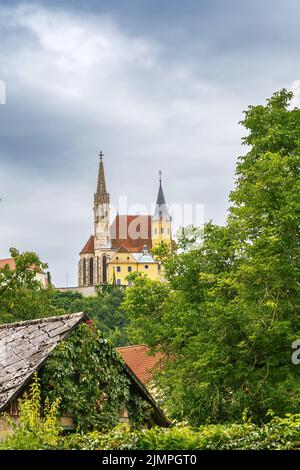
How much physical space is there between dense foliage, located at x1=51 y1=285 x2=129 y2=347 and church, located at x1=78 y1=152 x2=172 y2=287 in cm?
1841

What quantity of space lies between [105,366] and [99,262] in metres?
159

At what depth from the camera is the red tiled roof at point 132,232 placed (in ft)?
576

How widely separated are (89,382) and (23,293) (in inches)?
1118

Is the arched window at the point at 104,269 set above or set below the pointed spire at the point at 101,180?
below

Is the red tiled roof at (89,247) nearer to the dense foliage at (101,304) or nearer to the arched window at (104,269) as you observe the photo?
the arched window at (104,269)

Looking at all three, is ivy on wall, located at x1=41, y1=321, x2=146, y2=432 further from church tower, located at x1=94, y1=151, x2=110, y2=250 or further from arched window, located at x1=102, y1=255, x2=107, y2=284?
church tower, located at x1=94, y1=151, x2=110, y2=250

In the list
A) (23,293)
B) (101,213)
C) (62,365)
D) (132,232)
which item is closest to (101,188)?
(101,213)

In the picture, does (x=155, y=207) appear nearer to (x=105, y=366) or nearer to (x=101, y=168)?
(x=101, y=168)

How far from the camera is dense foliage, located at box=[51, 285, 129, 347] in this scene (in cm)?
12036

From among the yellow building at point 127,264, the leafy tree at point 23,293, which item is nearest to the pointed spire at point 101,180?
the yellow building at point 127,264

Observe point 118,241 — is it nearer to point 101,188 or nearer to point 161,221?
point 161,221

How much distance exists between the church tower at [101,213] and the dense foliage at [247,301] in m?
150

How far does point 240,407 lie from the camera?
71.9ft
